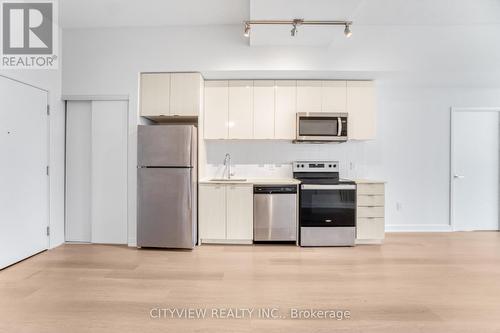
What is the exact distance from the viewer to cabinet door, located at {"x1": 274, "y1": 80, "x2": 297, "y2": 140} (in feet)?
13.1

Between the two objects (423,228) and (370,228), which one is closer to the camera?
(370,228)

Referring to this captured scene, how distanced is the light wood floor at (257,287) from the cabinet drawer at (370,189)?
0.74 meters

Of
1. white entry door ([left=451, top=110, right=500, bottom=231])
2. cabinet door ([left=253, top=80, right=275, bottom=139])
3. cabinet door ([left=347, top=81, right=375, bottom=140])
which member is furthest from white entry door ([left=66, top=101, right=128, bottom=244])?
white entry door ([left=451, top=110, right=500, bottom=231])

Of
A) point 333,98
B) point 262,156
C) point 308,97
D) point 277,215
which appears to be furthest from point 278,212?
point 333,98

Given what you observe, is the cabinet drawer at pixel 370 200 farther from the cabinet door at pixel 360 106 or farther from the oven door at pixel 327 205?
the cabinet door at pixel 360 106

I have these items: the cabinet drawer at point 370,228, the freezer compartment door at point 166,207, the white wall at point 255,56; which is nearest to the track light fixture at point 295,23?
the white wall at point 255,56

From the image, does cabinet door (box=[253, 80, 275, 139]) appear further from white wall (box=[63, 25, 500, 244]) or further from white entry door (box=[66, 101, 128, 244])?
white entry door (box=[66, 101, 128, 244])

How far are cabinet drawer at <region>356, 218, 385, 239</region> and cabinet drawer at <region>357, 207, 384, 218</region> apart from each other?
0.06m

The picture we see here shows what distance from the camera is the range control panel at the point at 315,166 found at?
14.1 feet

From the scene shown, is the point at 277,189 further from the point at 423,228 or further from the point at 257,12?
the point at 423,228

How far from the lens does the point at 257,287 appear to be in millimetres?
2527

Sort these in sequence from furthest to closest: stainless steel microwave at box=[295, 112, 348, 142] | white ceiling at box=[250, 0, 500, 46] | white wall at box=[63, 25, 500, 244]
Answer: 1. stainless steel microwave at box=[295, 112, 348, 142]
2. white wall at box=[63, 25, 500, 244]
3. white ceiling at box=[250, 0, 500, 46]

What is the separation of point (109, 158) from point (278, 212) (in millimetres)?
2396

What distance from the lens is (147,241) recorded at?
3.61 m
